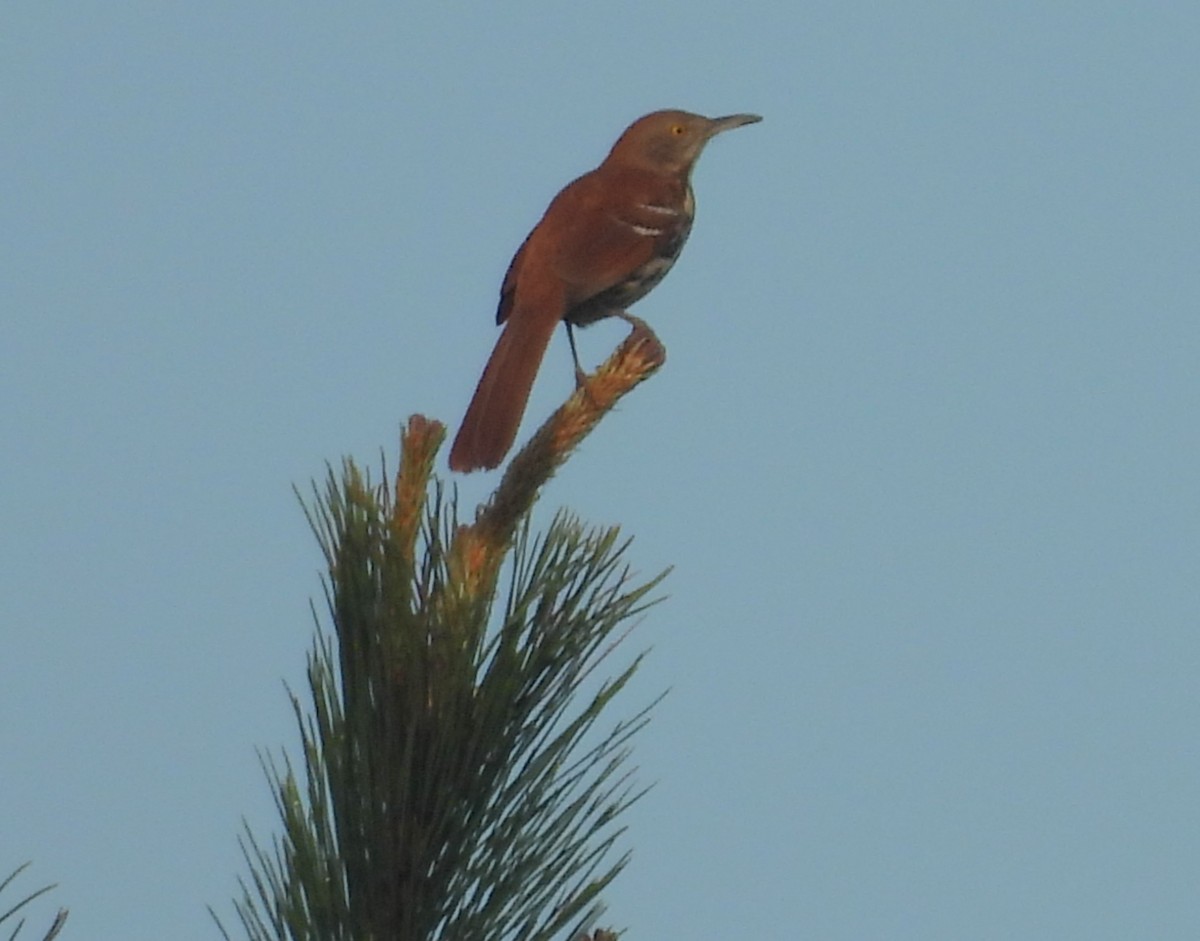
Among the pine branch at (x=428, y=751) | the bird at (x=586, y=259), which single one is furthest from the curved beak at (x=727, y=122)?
the pine branch at (x=428, y=751)

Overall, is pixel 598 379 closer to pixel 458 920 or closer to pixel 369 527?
pixel 369 527

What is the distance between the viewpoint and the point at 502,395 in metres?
3.30

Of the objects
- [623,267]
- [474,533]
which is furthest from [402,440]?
[623,267]

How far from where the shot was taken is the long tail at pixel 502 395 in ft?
9.69

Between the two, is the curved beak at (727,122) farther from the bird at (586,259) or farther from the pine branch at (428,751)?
the pine branch at (428,751)

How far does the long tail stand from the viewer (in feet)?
9.69

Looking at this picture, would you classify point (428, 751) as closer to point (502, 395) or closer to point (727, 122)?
point (502, 395)

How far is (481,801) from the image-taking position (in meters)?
2.09

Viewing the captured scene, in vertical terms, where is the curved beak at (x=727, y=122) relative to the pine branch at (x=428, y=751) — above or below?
above

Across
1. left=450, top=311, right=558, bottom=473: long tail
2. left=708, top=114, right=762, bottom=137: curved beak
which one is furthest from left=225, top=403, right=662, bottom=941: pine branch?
left=708, top=114, right=762, bottom=137: curved beak

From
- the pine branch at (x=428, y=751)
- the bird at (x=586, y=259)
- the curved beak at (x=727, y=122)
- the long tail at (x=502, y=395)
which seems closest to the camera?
the pine branch at (x=428, y=751)

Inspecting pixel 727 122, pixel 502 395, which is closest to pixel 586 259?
pixel 502 395

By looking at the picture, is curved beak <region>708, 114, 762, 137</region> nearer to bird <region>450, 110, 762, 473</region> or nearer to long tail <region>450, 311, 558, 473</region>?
bird <region>450, 110, 762, 473</region>

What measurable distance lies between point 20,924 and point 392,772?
50cm
